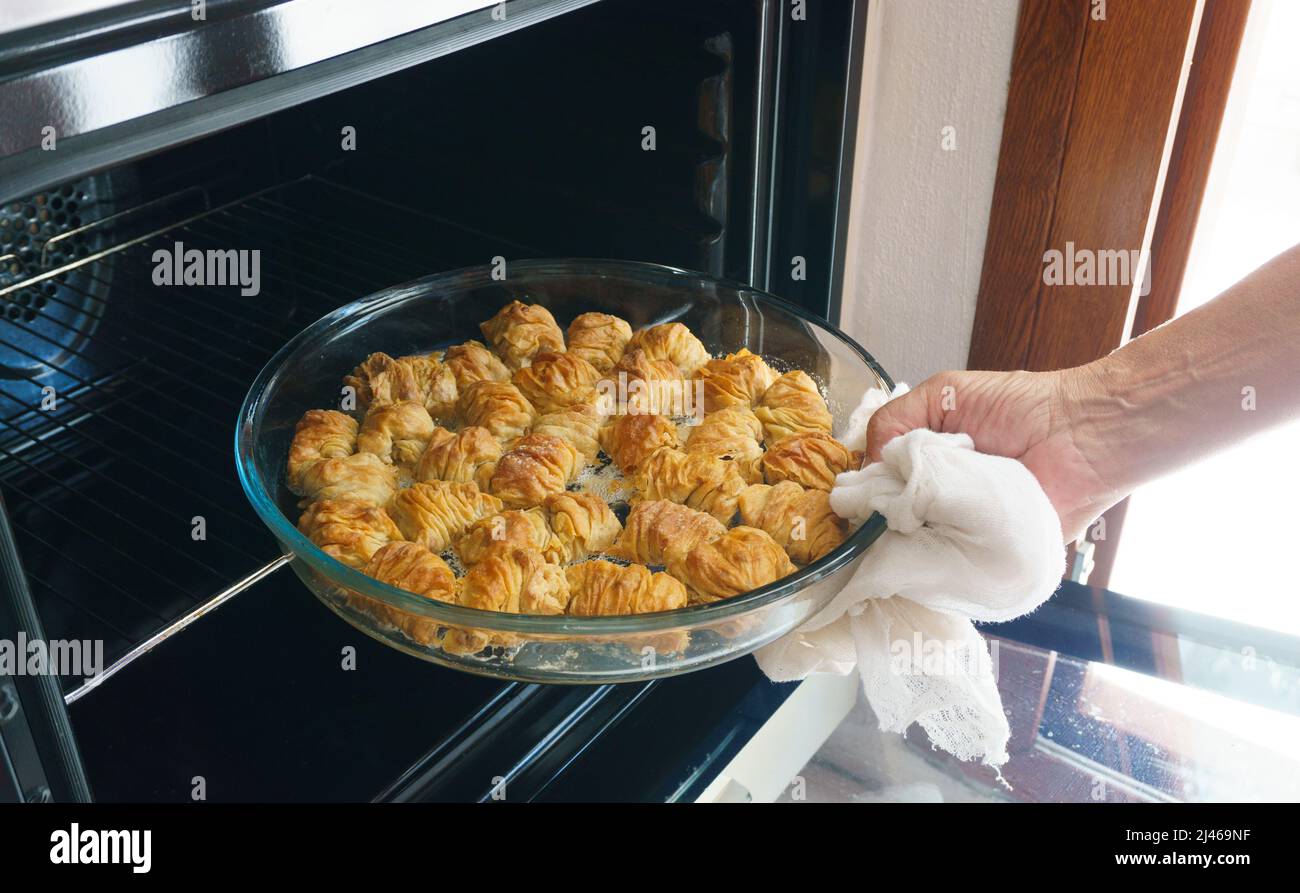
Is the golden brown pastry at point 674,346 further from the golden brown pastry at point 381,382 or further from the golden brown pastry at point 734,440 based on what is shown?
the golden brown pastry at point 381,382

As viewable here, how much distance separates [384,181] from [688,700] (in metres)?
0.65

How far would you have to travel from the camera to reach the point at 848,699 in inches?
57.5


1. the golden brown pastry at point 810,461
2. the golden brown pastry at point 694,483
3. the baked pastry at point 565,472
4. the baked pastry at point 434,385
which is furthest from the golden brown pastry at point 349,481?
the golden brown pastry at point 810,461

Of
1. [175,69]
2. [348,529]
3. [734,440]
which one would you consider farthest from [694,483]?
[175,69]

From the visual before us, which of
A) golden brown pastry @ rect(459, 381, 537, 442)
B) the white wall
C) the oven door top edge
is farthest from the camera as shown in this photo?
the white wall

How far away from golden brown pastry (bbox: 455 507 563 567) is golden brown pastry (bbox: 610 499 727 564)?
56mm

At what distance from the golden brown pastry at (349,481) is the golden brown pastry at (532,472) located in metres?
0.09

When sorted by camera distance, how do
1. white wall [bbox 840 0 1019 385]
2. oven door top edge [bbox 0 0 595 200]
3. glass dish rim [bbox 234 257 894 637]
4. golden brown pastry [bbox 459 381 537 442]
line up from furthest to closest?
1. white wall [bbox 840 0 1019 385]
2. golden brown pastry [bbox 459 381 537 442]
3. glass dish rim [bbox 234 257 894 637]
4. oven door top edge [bbox 0 0 595 200]

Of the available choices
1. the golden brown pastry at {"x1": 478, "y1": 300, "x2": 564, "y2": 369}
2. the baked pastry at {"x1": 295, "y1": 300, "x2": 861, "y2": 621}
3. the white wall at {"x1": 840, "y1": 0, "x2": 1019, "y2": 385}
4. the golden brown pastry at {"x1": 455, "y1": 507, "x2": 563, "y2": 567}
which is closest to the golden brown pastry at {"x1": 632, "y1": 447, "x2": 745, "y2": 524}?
the baked pastry at {"x1": 295, "y1": 300, "x2": 861, "y2": 621}

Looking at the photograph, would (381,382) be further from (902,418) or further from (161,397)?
(902,418)

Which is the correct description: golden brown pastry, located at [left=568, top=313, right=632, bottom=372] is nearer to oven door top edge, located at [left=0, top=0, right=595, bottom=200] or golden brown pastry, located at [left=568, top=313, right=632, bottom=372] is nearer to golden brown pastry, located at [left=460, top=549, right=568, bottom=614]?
golden brown pastry, located at [left=460, top=549, right=568, bottom=614]

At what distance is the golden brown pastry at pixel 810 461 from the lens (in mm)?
926

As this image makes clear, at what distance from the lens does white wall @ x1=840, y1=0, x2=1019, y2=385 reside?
1188 millimetres

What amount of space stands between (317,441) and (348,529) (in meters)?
0.13
